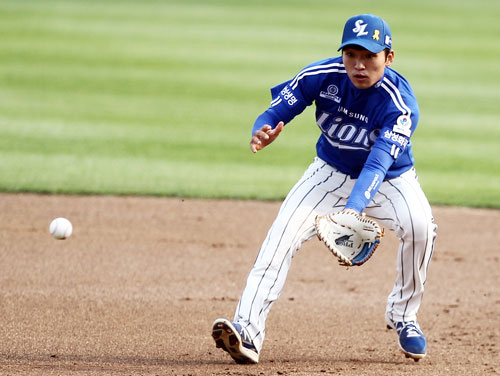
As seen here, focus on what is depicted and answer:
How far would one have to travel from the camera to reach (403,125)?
4152 millimetres

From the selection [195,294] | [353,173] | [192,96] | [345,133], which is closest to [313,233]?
[353,173]

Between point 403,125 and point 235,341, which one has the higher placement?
point 403,125

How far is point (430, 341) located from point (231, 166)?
4988 millimetres

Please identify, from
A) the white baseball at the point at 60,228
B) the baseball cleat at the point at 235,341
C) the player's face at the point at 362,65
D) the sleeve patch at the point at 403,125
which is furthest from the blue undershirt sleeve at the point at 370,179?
the white baseball at the point at 60,228

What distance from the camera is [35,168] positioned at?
920cm

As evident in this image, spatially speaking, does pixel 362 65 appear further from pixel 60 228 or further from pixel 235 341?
pixel 60 228

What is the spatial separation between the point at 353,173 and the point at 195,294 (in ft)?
6.01

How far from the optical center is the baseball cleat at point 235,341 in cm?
403

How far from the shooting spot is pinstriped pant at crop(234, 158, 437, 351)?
4.20 metres

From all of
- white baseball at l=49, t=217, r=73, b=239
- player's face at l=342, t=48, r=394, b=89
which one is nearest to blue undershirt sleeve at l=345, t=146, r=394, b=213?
player's face at l=342, t=48, r=394, b=89

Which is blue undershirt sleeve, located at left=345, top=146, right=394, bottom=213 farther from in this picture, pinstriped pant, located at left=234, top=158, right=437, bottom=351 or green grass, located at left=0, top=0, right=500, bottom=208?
green grass, located at left=0, top=0, right=500, bottom=208

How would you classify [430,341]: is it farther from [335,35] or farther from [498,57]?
[335,35]

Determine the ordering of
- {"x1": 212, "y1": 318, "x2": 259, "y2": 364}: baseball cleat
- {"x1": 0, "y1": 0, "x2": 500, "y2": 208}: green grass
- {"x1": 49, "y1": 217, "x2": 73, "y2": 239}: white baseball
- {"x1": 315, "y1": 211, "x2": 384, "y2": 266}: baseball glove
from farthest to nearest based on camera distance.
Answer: {"x1": 0, "y1": 0, "x2": 500, "y2": 208}: green grass
{"x1": 49, "y1": 217, "x2": 73, "y2": 239}: white baseball
{"x1": 212, "y1": 318, "x2": 259, "y2": 364}: baseball cleat
{"x1": 315, "y1": 211, "x2": 384, "y2": 266}: baseball glove

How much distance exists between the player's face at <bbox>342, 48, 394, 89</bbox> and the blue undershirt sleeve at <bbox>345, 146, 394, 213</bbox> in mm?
352
